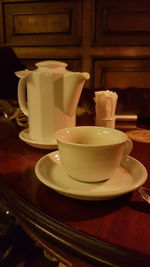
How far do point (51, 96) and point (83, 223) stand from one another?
0.34 meters

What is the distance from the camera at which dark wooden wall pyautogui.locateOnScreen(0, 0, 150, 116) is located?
219cm

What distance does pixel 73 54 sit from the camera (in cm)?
235

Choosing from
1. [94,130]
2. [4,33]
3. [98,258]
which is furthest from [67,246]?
[4,33]

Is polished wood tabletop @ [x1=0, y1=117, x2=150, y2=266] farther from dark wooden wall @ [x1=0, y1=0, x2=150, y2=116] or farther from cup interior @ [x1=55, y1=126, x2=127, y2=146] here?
dark wooden wall @ [x1=0, y1=0, x2=150, y2=116]

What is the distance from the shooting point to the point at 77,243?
0.29 m

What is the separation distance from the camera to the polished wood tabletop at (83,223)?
0.27m

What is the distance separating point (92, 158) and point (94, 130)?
11cm

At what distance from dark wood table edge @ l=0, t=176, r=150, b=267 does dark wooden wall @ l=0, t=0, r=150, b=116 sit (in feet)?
6.63

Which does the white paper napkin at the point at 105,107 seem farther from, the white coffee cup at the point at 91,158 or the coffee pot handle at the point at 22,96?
the white coffee cup at the point at 91,158

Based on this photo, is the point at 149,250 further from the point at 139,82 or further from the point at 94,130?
the point at 139,82

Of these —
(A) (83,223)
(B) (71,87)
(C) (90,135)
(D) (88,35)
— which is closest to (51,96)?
(B) (71,87)

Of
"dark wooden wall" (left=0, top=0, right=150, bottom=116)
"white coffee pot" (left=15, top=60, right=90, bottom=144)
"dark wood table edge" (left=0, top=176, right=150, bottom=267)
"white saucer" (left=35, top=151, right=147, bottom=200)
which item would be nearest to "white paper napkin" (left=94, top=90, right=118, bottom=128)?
"white coffee pot" (left=15, top=60, right=90, bottom=144)

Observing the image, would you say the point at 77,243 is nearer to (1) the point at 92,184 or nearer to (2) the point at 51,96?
(1) the point at 92,184

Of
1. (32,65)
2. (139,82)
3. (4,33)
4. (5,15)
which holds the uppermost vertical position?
(5,15)
